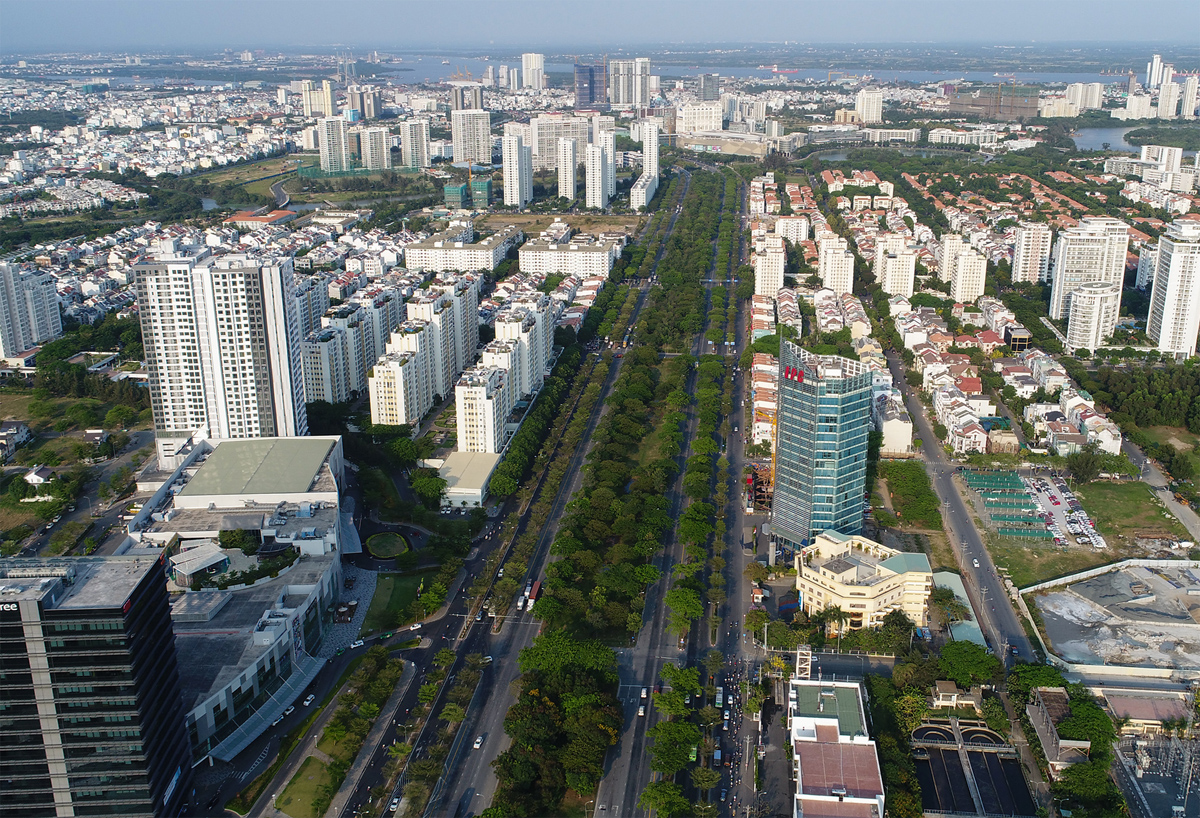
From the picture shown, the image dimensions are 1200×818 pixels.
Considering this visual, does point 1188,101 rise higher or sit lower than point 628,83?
lower

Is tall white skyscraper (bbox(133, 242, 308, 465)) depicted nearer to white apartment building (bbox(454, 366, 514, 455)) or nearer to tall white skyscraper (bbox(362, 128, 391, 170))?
white apartment building (bbox(454, 366, 514, 455))

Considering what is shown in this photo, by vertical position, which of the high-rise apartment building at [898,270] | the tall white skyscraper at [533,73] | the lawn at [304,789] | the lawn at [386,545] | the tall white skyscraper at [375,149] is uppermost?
the tall white skyscraper at [533,73]

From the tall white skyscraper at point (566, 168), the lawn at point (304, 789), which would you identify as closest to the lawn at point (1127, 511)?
the lawn at point (304, 789)

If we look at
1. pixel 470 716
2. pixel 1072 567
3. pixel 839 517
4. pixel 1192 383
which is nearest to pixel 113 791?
pixel 470 716

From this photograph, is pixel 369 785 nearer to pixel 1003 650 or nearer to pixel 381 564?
pixel 381 564

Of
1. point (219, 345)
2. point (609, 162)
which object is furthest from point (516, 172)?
point (219, 345)

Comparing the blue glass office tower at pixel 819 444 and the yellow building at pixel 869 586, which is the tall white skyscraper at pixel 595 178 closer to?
the blue glass office tower at pixel 819 444

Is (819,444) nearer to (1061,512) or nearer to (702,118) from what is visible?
(1061,512)
